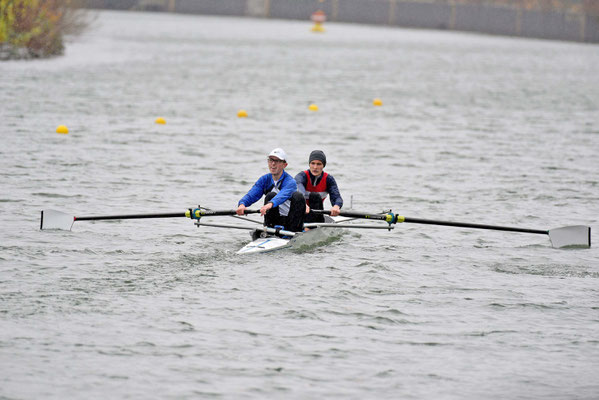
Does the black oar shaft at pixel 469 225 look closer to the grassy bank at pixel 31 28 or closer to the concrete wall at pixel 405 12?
the grassy bank at pixel 31 28

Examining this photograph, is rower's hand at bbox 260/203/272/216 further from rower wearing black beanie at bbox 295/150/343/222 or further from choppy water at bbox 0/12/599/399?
rower wearing black beanie at bbox 295/150/343/222

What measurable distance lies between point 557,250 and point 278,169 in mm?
4279

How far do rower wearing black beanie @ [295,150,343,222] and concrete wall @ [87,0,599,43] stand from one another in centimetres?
6973

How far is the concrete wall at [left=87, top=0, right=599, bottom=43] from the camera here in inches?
3182

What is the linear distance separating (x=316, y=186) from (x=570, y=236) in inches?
149

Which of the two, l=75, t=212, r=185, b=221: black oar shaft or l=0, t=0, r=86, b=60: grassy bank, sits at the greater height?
l=0, t=0, r=86, b=60: grassy bank

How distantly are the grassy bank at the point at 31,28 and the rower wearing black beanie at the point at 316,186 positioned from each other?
24.8m

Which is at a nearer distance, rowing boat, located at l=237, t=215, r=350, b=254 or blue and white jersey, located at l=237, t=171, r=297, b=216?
rowing boat, located at l=237, t=215, r=350, b=254

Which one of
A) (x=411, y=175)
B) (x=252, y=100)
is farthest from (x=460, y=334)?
(x=252, y=100)

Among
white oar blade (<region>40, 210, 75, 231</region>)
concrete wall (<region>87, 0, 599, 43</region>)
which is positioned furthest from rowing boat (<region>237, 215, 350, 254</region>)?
concrete wall (<region>87, 0, 599, 43</region>)

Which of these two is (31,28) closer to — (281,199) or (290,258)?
(281,199)

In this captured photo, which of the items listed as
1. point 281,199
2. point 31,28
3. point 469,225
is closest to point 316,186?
point 281,199

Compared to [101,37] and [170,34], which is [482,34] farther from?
[101,37]

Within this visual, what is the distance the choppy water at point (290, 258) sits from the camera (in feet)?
30.8
